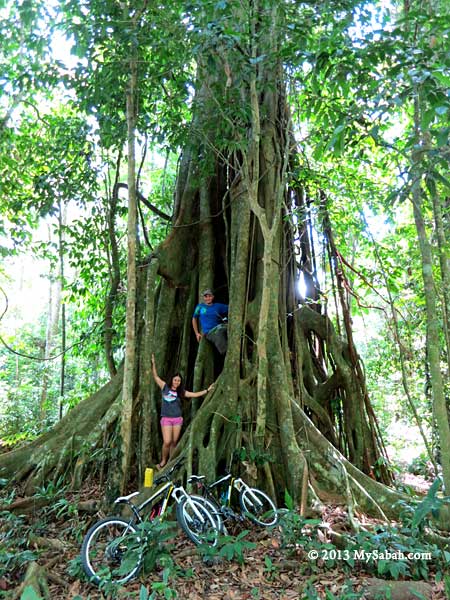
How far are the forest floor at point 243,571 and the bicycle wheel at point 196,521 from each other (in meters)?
0.12

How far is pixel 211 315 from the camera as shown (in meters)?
5.74

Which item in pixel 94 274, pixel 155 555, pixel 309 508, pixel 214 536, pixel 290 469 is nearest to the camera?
pixel 155 555

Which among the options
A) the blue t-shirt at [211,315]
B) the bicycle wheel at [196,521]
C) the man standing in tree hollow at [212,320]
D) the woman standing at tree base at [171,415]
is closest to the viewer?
the bicycle wheel at [196,521]

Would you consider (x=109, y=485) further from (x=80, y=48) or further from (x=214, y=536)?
(x=80, y=48)

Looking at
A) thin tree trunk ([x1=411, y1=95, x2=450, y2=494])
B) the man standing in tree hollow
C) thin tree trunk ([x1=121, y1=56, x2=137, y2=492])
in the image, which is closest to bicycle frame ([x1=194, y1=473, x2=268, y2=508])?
thin tree trunk ([x1=121, y1=56, x2=137, y2=492])

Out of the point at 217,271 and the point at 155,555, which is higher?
the point at 217,271

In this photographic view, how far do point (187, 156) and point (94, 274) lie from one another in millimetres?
2578

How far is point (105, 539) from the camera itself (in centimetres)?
382

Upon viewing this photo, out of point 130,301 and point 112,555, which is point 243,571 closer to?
point 112,555

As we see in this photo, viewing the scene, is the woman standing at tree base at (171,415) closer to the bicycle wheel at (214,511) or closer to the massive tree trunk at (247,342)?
the massive tree trunk at (247,342)

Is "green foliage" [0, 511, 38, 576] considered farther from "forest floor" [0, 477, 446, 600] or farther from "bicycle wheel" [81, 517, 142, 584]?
"bicycle wheel" [81, 517, 142, 584]

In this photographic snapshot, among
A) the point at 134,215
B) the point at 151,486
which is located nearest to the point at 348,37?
the point at 134,215

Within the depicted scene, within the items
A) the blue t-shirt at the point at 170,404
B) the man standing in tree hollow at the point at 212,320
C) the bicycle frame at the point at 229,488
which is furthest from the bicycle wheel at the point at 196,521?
the man standing in tree hollow at the point at 212,320

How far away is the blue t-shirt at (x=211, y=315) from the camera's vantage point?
18.8 feet
